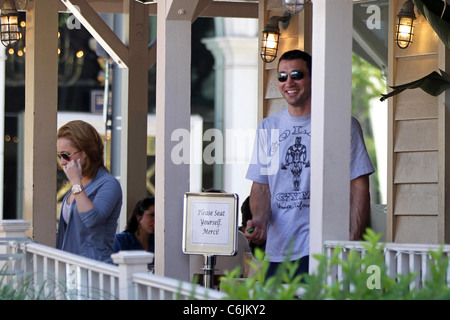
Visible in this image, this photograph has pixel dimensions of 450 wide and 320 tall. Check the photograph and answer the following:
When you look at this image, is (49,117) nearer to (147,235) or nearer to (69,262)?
(147,235)

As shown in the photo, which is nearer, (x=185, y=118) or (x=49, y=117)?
(x=185, y=118)

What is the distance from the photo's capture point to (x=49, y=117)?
25.7ft

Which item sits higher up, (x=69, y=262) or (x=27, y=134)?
(x=27, y=134)

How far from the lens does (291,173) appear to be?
5934 mm

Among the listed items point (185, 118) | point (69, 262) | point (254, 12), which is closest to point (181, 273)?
point (185, 118)

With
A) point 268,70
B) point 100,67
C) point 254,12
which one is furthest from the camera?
point 100,67

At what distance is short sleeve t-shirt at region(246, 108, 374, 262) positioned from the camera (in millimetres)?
5855

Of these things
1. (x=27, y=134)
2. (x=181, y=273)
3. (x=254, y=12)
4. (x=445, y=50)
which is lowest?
(x=181, y=273)

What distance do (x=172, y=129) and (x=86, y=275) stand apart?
175 cm

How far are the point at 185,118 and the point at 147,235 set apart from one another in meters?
1.87

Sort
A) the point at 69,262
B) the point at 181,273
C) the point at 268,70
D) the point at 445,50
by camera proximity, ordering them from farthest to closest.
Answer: the point at 268,70 < the point at 445,50 < the point at 181,273 < the point at 69,262

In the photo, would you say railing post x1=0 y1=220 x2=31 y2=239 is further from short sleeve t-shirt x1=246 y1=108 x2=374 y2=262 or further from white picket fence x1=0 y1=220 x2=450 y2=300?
short sleeve t-shirt x1=246 y1=108 x2=374 y2=262

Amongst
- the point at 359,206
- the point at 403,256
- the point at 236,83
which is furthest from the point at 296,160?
the point at 236,83

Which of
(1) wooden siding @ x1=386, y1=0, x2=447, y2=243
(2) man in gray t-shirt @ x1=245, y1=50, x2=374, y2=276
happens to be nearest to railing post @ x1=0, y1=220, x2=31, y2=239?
(2) man in gray t-shirt @ x1=245, y1=50, x2=374, y2=276
